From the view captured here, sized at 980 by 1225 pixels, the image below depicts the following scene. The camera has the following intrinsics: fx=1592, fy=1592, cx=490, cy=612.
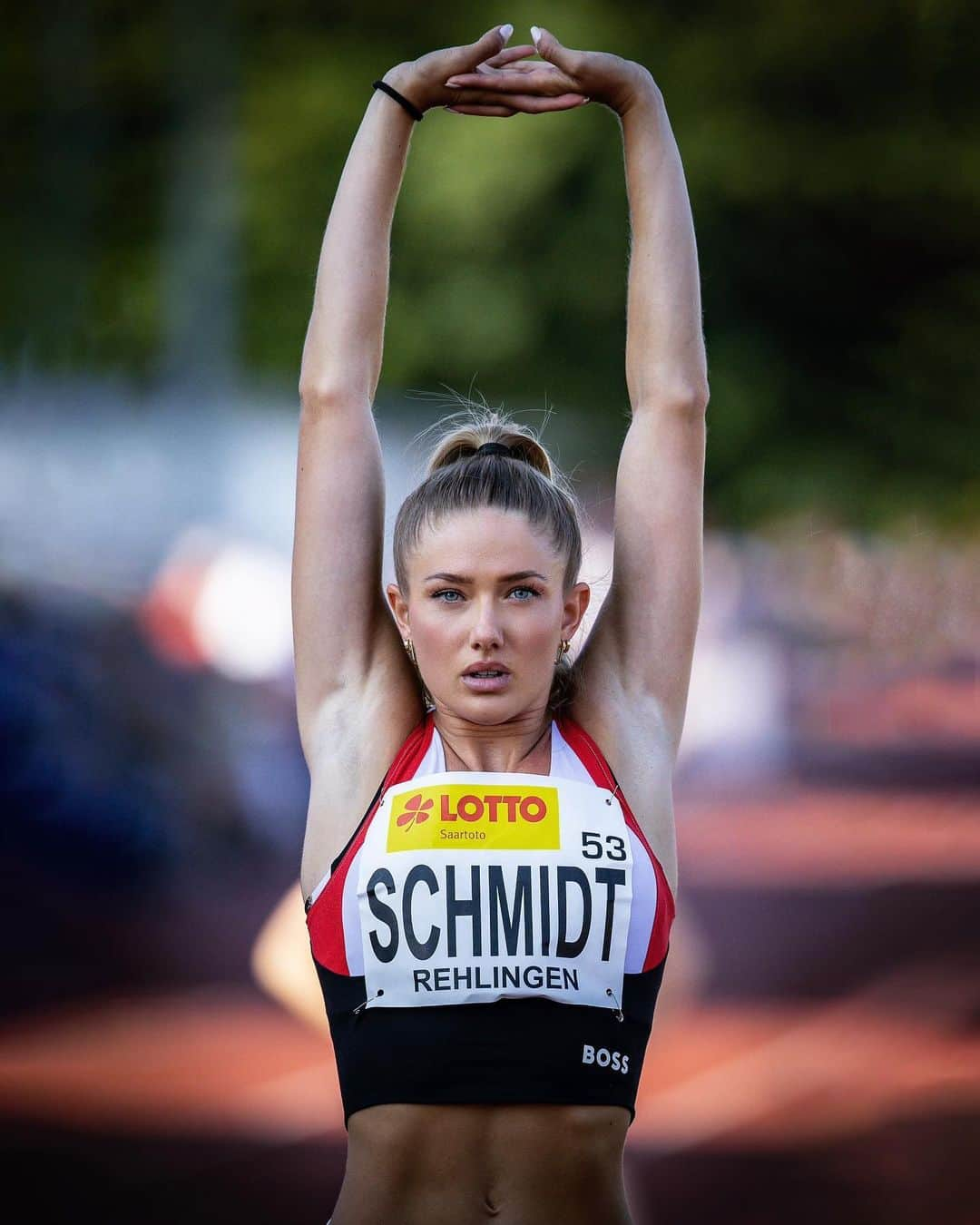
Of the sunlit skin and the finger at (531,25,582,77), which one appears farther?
the finger at (531,25,582,77)

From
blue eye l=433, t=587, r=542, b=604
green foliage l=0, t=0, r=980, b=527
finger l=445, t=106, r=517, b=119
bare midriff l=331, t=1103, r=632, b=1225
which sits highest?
green foliage l=0, t=0, r=980, b=527

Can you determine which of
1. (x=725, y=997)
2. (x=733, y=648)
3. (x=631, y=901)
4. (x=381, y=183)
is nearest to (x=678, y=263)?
(x=381, y=183)

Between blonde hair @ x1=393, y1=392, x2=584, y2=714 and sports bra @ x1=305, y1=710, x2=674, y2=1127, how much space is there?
24cm

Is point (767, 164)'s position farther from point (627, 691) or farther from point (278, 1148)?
point (627, 691)

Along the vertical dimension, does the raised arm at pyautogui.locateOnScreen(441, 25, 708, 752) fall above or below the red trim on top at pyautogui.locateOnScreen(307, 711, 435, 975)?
above

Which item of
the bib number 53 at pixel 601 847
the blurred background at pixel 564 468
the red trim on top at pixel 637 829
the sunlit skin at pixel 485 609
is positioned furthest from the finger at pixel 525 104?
the blurred background at pixel 564 468

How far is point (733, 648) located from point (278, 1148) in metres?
5.10

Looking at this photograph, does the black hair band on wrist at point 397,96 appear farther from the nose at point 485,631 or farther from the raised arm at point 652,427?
the nose at point 485,631

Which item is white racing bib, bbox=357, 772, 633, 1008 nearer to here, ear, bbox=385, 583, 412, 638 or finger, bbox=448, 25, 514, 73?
ear, bbox=385, 583, 412, 638

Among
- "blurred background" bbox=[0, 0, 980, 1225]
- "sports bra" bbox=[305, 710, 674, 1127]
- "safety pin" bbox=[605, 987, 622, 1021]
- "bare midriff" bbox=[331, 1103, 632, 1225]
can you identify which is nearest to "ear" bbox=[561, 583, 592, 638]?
"sports bra" bbox=[305, 710, 674, 1127]

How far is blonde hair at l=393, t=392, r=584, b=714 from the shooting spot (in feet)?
6.49

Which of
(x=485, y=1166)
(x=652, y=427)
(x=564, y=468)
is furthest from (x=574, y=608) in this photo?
(x=564, y=468)

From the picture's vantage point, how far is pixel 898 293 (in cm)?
1063

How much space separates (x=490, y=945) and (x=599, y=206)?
8729 mm
